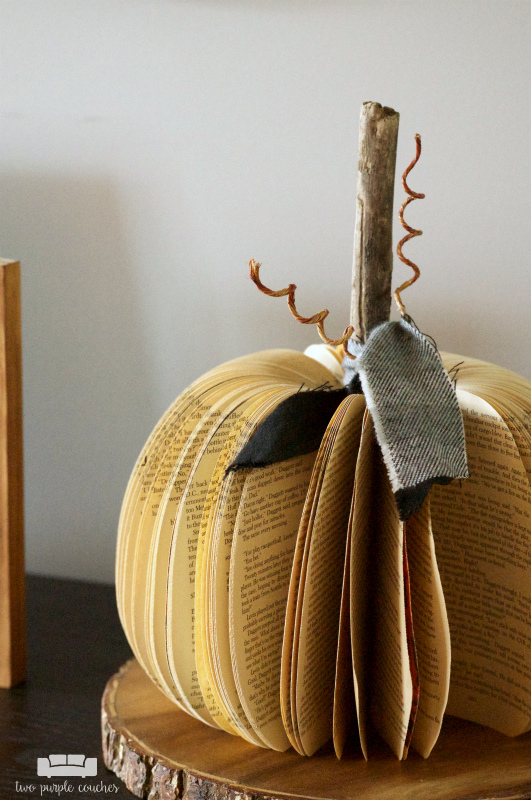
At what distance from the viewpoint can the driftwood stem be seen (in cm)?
41

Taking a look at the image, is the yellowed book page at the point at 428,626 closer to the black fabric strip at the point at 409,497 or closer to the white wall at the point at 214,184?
the black fabric strip at the point at 409,497

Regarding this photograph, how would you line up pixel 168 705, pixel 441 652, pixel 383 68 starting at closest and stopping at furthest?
pixel 441 652 < pixel 168 705 < pixel 383 68

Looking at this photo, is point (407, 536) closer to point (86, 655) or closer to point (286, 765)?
point (286, 765)

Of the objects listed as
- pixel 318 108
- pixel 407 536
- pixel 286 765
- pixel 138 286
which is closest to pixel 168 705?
pixel 286 765

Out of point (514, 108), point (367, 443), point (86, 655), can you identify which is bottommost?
point (86, 655)

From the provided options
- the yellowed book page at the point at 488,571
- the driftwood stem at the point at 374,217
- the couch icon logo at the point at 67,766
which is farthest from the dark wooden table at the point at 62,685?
the driftwood stem at the point at 374,217

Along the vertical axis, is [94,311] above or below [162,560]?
above

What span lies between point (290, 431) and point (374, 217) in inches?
5.1

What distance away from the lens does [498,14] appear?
57 centimetres

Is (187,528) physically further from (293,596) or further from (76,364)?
(76,364)

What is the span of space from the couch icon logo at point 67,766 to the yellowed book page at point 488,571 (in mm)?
233

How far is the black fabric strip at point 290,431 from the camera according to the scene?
39cm

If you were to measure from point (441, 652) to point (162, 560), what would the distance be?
0.15m

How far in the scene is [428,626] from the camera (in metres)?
0.39
